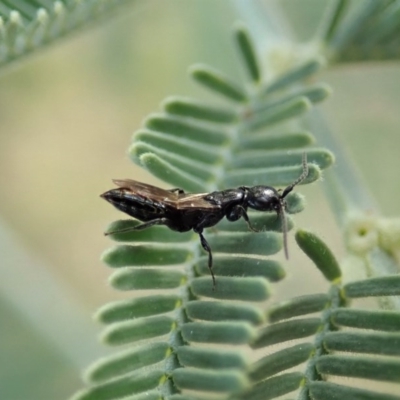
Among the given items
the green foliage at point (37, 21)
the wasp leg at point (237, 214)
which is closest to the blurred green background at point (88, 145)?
the green foliage at point (37, 21)

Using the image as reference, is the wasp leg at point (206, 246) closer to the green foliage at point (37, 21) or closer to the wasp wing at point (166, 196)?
the wasp wing at point (166, 196)

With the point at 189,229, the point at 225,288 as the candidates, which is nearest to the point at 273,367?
the point at 225,288

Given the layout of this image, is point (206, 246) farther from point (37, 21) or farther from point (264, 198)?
point (37, 21)

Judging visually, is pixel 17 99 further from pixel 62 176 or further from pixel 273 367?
pixel 273 367

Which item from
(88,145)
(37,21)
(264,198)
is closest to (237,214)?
(264,198)

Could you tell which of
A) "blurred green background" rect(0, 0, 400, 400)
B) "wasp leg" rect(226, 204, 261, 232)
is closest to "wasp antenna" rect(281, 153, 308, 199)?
"wasp leg" rect(226, 204, 261, 232)

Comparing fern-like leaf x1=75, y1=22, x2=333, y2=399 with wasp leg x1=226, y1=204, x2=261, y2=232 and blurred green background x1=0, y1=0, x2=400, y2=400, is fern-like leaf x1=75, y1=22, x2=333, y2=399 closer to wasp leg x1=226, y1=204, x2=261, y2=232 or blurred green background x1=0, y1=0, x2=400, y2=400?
wasp leg x1=226, y1=204, x2=261, y2=232
